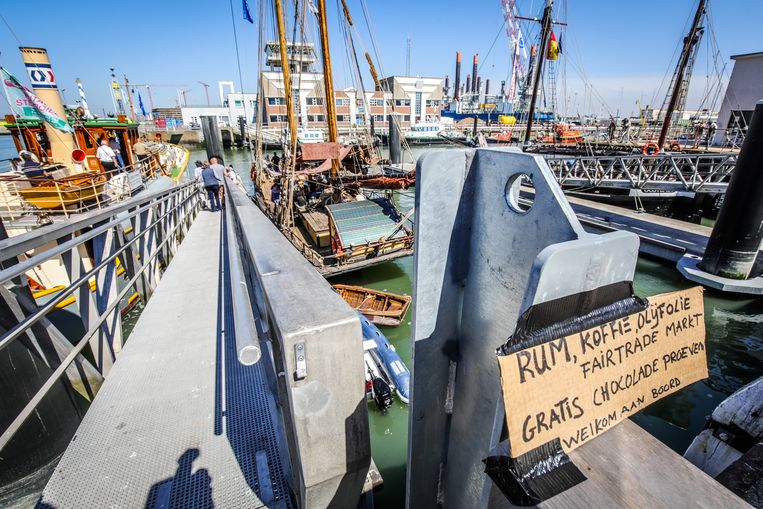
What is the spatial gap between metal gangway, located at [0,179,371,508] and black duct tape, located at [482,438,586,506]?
0.73m

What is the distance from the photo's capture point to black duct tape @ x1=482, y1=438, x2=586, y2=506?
2.84ft

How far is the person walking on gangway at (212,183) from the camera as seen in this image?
798cm

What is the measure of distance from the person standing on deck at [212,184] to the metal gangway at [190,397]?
5.43m

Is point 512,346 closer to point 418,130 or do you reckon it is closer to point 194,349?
point 194,349

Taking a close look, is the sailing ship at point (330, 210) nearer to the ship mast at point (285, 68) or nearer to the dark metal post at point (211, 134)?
the ship mast at point (285, 68)

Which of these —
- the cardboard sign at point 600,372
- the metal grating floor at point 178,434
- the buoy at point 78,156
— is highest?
the buoy at point 78,156

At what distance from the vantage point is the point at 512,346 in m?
0.87

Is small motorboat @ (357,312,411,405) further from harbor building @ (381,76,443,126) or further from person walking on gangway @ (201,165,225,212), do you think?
harbor building @ (381,76,443,126)

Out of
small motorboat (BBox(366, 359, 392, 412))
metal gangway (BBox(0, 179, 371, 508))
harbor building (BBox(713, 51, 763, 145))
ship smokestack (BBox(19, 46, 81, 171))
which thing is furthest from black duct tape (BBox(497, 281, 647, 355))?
harbor building (BBox(713, 51, 763, 145))

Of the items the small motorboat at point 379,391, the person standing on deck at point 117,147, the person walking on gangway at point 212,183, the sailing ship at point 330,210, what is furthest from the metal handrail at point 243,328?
the person standing on deck at point 117,147

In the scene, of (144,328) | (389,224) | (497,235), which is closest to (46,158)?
(389,224)

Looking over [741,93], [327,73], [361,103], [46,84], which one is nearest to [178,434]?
[327,73]

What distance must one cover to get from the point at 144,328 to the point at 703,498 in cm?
394

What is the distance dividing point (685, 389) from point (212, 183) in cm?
1138
